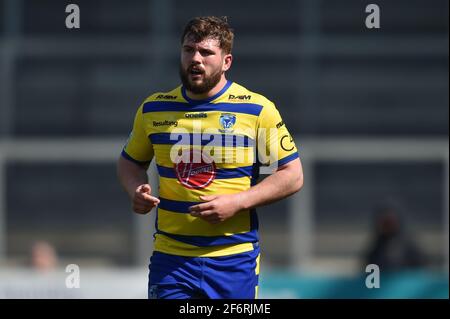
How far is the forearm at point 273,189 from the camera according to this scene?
413 centimetres

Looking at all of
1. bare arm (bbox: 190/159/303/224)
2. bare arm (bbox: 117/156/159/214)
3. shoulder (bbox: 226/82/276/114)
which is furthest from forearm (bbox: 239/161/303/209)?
bare arm (bbox: 117/156/159/214)

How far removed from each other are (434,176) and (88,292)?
4.62 m

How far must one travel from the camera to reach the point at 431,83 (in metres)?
11.2

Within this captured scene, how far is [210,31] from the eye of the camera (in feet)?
13.7

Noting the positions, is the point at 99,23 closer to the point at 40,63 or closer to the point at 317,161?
the point at 40,63

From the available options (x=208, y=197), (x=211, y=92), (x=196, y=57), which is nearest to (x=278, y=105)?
(x=211, y=92)

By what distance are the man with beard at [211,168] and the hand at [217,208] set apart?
0.07 metres

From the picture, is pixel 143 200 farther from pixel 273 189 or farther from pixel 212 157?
pixel 273 189

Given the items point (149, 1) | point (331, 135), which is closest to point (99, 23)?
point (149, 1)

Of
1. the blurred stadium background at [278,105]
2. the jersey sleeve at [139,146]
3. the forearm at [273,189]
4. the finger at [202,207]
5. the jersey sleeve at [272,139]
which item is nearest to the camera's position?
the finger at [202,207]

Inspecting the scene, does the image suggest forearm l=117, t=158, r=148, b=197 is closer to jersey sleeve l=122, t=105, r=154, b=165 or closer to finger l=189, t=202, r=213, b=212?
jersey sleeve l=122, t=105, r=154, b=165

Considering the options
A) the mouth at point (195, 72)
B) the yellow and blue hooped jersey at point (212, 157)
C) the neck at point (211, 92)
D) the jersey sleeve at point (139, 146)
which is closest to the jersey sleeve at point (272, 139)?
the yellow and blue hooped jersey at point (212, 157)

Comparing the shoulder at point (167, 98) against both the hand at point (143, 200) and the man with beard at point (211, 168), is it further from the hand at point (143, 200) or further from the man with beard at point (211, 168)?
the hand at point (143, 200)

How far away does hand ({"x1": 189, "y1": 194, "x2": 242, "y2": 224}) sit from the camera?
403cm
